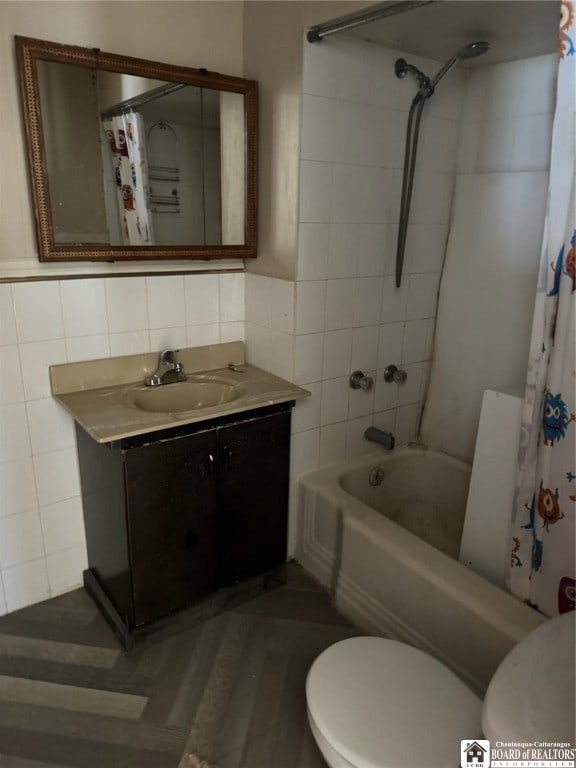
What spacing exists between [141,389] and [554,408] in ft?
4.28

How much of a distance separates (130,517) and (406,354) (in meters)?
1.28

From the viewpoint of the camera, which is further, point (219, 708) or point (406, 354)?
point (406, 354)

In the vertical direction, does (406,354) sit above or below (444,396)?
above

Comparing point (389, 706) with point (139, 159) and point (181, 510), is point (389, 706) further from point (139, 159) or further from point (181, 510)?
point (139, 159)

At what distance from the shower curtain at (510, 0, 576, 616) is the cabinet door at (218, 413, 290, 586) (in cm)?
81

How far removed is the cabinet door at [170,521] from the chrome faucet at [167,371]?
0.35 metres

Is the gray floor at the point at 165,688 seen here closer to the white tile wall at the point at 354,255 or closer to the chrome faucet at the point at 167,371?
the white tile wall at the point at 354,255

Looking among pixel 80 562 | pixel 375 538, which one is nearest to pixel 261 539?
pixel 375 538

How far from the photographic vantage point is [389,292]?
7.12 ft

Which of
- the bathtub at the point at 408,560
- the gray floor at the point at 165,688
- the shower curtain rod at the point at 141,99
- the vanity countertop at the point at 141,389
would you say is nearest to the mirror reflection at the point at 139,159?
the shower curtain rod at the point at 141,99

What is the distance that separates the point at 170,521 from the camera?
5.75 ft

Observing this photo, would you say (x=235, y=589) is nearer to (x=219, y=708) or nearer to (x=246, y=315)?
(x=219, y=708)

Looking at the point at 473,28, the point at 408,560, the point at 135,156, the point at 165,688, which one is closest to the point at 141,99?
the point at 135,156


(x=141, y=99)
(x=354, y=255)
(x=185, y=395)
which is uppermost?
(x=141, y=99)
